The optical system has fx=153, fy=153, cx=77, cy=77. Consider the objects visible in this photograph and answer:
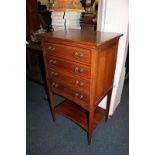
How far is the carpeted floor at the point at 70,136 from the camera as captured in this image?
1.51 metres

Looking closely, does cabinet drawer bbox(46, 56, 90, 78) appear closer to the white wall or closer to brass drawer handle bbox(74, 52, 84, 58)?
brass drawer handle bbox(74, 52, 84, 58)

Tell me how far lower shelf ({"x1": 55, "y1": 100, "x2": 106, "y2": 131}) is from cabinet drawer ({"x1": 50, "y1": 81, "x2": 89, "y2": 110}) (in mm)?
314

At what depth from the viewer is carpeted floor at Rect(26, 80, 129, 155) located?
4.96ft

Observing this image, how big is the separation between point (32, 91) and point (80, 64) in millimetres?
1518

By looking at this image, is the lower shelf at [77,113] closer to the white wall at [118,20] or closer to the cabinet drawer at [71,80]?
the cabinet drawer at [71,80]

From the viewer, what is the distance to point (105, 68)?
137 cm

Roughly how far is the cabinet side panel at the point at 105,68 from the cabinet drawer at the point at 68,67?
0.11 metres

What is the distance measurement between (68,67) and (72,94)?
0.27m

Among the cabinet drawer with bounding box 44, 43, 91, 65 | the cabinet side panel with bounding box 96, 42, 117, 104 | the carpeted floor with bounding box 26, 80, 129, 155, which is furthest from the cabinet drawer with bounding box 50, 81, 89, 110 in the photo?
the carpeted floor with bounding box 26, 80, 129, 155

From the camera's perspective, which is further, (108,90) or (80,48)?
(108,90)

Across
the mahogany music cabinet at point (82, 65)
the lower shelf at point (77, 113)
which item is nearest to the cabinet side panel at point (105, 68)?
the mahogany music cabinet at point (82, 65)
